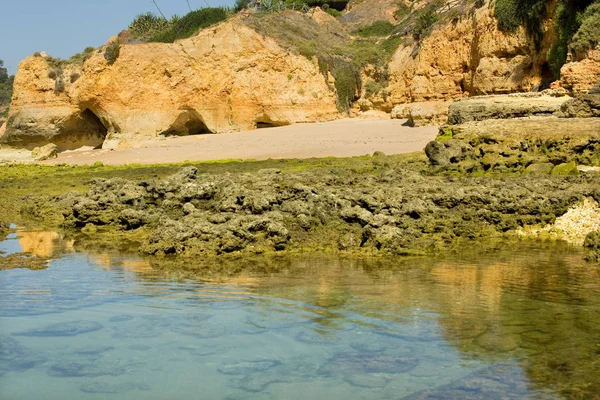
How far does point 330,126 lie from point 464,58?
620 cm

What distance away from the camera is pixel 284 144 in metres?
27.7

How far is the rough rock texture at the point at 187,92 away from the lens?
3412cm

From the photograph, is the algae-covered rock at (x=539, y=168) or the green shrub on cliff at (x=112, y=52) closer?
the algae-covered rock at (x=539, y=168)

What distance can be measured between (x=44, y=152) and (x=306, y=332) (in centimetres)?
2952

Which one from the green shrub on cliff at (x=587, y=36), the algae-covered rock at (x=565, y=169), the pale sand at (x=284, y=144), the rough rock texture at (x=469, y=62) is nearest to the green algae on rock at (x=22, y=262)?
the algae-covered rock at (x=565, y=169)

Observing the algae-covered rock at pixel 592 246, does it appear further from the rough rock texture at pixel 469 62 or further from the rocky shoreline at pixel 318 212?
the rough rock texture at pixel 469 62

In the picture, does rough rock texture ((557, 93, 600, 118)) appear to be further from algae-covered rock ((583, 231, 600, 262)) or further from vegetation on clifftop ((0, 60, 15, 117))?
vegetation on clifftop ((0, 60, 15, 117))

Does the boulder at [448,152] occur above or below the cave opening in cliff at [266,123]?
below

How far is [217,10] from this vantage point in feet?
137

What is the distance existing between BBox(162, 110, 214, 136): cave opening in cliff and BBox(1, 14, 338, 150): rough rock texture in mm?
52

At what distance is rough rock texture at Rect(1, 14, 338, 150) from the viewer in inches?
1344

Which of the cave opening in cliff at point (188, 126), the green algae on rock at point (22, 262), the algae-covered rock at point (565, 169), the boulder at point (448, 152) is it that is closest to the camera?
the green algae on rock at point (22, 262)

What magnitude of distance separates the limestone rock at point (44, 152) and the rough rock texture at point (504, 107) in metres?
19.4

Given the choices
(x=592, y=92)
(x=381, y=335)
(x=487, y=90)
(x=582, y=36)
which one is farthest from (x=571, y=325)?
(x=487, y=90)
